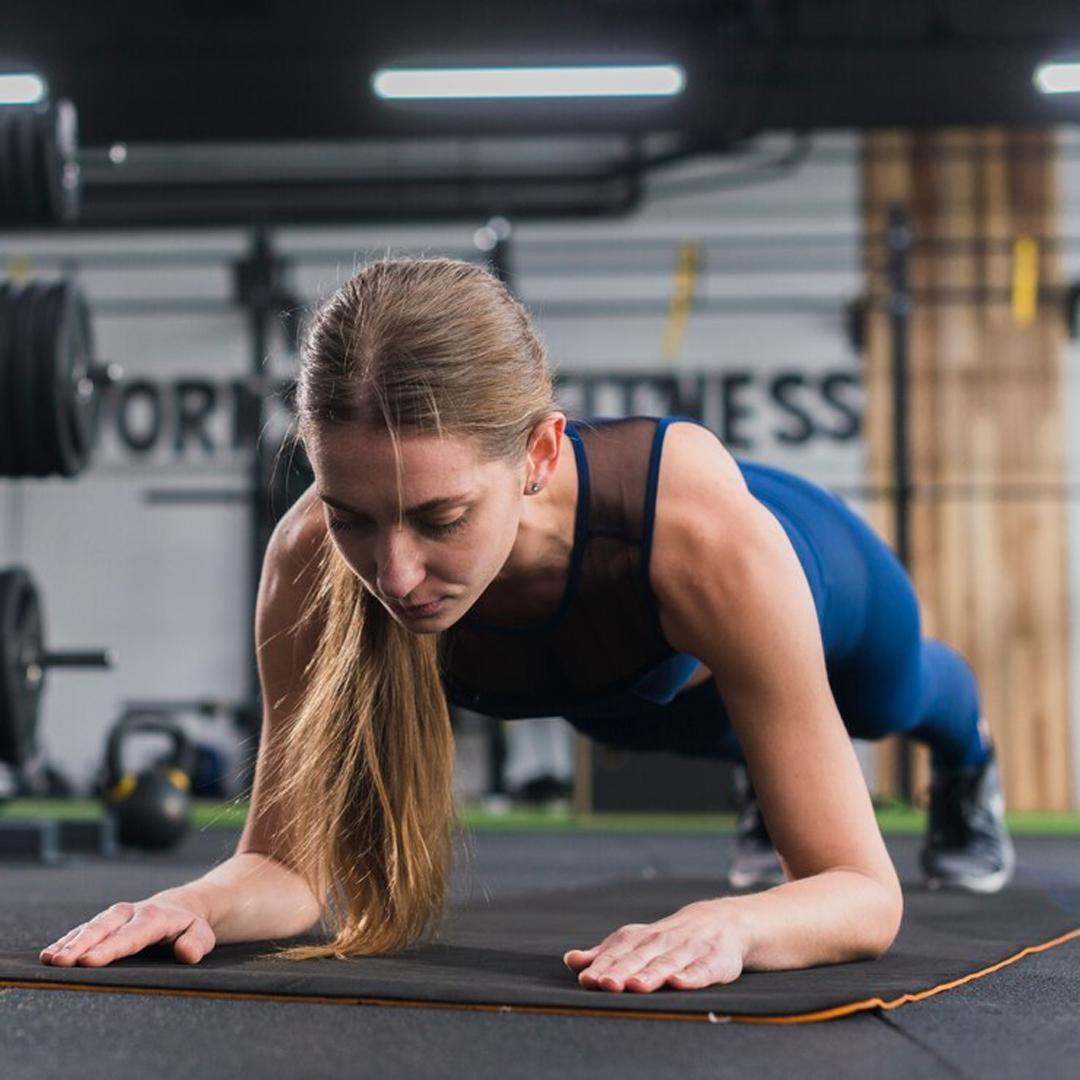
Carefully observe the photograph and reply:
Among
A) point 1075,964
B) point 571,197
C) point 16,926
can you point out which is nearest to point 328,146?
point 571,197

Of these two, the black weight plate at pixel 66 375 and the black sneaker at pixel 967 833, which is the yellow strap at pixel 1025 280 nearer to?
the black weight plate at pixel 66 375

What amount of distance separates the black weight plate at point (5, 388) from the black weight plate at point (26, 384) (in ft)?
0.04

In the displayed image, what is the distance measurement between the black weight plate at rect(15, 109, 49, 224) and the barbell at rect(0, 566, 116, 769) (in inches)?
34.1

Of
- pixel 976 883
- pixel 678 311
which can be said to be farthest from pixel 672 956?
pixel 678 311

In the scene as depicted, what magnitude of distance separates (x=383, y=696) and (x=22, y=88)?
13.9 ft

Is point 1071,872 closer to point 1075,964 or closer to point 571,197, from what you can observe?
point 1075,964

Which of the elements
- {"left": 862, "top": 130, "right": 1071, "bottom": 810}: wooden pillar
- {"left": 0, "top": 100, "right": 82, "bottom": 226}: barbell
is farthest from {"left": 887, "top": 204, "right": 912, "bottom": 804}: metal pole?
{"left": 0, "top": 100, "right": 82, "bottom": 226}: barbell

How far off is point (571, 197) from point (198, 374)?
1.77 m

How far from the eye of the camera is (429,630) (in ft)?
4.34

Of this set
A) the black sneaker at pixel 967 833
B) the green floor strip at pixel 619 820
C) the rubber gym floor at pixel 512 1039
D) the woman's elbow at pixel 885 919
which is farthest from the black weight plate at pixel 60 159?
the woman's elbow at pixel 885 919

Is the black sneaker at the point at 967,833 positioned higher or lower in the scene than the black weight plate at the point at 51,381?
lower

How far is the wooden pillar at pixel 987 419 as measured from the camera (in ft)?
21.0

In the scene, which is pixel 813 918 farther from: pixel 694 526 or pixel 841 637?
pixel 841 637

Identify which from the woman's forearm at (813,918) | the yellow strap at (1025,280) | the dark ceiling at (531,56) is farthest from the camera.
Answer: the yellow strap at (1025,280)
